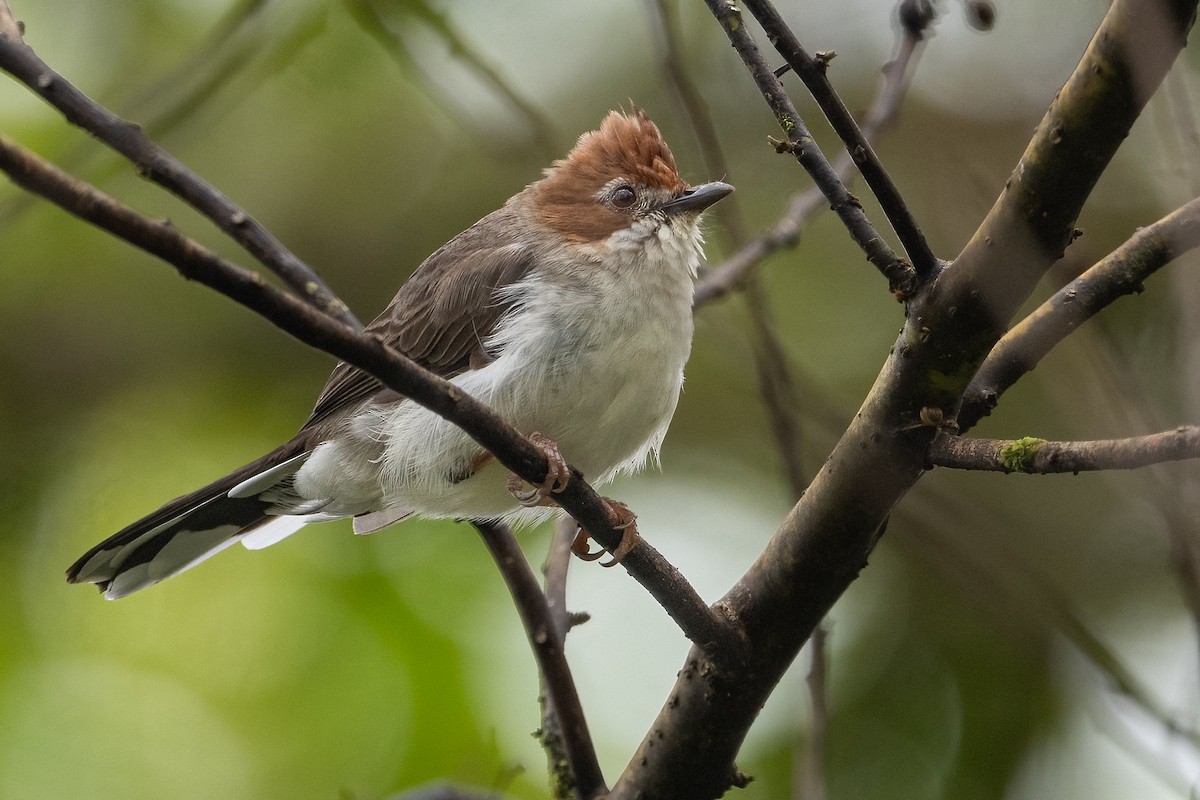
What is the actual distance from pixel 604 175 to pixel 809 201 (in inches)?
35.4

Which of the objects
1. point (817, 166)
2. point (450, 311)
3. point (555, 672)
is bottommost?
point (555, 672)

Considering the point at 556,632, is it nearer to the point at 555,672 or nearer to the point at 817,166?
the point at 555,672

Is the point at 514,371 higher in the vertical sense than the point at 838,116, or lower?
higher

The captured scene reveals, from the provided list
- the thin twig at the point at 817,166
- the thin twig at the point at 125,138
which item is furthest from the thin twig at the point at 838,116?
the thin twig at the point at 125,138

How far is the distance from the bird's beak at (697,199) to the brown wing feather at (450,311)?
2.19ft

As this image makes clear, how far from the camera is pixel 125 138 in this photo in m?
2.88

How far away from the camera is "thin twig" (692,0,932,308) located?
4.46 m

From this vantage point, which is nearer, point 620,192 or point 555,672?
point 555,672

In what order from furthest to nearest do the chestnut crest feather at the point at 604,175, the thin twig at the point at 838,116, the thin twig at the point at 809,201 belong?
the chestnut crest feather at the point at 604,175 < the thin twig at the point at 809,201 < the thin twig at the point at 838,116

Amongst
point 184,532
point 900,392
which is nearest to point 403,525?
point 184,532

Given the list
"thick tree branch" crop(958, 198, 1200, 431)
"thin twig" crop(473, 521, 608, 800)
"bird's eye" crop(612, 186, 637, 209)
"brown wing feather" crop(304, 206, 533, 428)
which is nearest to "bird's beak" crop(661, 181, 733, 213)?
"bird's eye" crop(612, 186, 637, 209)

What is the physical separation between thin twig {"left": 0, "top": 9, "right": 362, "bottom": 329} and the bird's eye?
190 cm

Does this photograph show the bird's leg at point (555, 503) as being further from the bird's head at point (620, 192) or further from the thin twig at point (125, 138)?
the bird's head at point (620, 192)

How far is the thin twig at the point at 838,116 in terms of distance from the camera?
267cm
